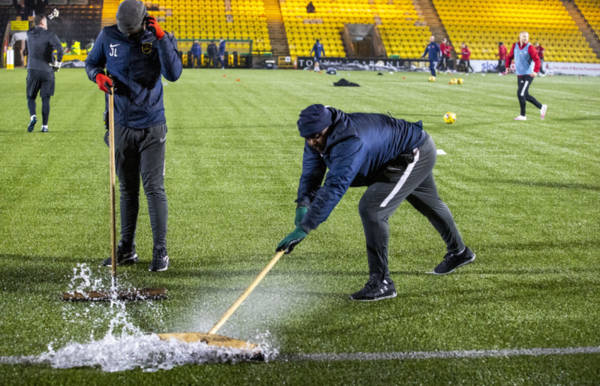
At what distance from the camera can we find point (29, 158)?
9500 mm

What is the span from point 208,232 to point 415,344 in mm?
2872

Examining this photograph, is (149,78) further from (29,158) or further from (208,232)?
(29,158)

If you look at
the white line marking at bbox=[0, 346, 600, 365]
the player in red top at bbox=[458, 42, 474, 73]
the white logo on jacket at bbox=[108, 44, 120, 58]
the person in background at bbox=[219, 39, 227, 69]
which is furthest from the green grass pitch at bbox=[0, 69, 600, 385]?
the player in red top at bbox=[458, 42, 474, 73]

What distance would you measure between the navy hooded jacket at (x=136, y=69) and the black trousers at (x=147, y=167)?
0.28 ft

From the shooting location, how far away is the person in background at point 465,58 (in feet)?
136

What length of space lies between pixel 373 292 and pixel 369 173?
839 mm

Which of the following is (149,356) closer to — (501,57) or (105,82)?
(105,82)

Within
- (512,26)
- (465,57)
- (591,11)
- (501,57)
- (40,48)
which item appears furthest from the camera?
(591,11)

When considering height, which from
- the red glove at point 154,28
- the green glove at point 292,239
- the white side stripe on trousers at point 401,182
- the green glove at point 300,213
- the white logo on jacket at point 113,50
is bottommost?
the green glove at point 292,239

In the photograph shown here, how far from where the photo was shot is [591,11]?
5228cm

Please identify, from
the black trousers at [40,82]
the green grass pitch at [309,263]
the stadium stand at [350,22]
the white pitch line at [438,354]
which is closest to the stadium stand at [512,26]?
the stadium stand at [350,22]

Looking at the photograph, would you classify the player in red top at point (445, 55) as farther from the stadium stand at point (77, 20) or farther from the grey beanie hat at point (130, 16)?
the grey beanie hat at point (130, 16)

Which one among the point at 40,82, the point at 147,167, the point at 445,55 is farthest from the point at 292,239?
the point at 445,55

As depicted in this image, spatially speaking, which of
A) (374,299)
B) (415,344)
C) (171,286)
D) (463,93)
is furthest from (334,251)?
(463,93)
